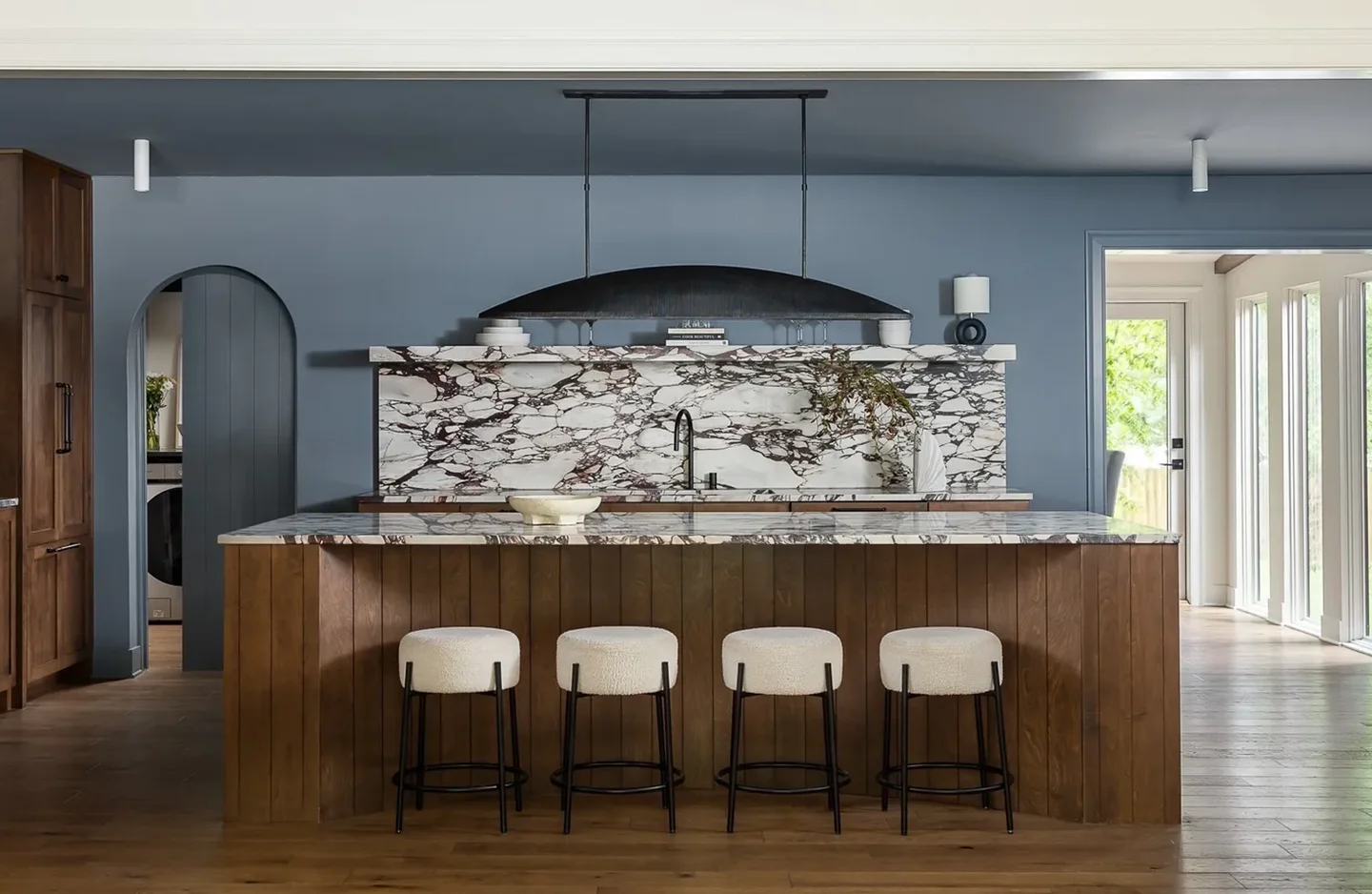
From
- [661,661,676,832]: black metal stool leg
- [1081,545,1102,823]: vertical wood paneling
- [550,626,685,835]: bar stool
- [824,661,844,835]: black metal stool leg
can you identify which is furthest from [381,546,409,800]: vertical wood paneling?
[1081,545,1102,823]: vertical wood paneling

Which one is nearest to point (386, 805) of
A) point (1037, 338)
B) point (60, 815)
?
point (60, 815)

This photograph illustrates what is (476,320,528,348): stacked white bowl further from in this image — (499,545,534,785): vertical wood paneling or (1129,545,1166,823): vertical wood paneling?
(1129,545,1166,823): vertical wood paneling

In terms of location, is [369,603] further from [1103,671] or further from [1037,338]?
[1037,338]

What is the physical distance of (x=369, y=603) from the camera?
162 inches

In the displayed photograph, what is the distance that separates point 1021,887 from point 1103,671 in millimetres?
837

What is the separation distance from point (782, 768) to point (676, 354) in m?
2.54

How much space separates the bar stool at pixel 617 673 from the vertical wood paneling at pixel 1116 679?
129cm

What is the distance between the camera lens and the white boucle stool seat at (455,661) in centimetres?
376

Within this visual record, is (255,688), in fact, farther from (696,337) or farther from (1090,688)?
(696,337)

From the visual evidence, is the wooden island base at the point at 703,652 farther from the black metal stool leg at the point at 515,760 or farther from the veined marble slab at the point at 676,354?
the veined marble slab at the point at 676,354

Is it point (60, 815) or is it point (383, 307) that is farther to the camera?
point (383, 307)

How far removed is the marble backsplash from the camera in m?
6.36

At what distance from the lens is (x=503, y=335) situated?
618 cm

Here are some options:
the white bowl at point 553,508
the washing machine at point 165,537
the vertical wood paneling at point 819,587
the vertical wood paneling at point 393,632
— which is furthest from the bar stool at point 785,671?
the washing machine at point 165,537
